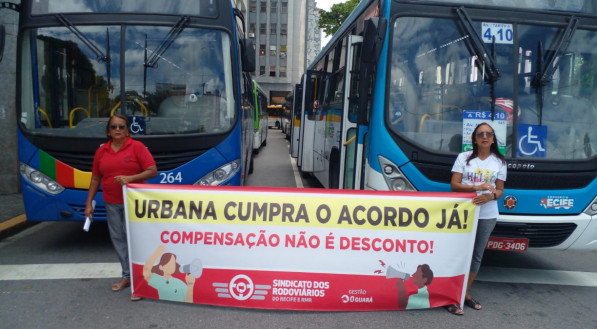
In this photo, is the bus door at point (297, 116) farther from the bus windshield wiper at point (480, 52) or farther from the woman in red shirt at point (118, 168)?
the woman in red shirt at point (118, 168)

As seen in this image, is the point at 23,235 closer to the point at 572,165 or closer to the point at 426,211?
the point at 426,211

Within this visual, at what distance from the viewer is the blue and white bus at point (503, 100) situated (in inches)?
188

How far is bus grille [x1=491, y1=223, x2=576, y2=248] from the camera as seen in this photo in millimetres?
4762

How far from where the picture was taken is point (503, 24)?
485 cm

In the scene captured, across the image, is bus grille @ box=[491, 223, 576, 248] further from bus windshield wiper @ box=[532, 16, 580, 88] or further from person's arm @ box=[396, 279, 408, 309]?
bus windshield wiper @ box=[532, 16, 580, 88]

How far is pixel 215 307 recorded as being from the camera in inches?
165

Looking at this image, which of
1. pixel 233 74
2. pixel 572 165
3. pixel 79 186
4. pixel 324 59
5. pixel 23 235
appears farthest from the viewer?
pixel 324 59

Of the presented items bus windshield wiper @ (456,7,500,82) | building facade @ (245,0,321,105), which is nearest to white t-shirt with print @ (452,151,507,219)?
bus windshield wiper @ (456,7,500,82)

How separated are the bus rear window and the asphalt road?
2.91 meters

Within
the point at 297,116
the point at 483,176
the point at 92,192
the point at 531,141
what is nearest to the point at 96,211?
the point at 92,192

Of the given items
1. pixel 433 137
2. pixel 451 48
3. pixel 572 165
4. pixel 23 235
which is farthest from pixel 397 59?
pixel 23 235

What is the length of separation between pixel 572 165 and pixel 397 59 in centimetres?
209

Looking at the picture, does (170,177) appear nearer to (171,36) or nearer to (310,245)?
(171,36)

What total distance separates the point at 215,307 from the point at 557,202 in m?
3.52
